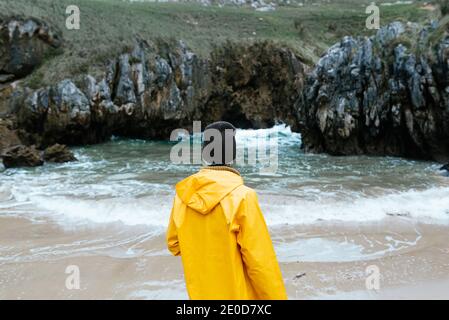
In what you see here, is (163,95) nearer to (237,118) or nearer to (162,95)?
(162,95)

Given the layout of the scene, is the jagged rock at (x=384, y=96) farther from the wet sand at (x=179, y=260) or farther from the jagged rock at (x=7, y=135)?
the jagged rock at (x=7, y=135)

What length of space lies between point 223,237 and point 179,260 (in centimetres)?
347

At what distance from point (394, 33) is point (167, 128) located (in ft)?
42.4

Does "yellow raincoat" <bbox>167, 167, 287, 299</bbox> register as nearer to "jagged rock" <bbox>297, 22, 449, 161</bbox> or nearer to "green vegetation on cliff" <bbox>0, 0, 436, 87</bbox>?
"jagged rock" <bbox>297, 22, 449, 161</bbox>

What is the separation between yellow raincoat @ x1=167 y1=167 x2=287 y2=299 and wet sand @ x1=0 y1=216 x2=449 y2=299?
7.33 ft

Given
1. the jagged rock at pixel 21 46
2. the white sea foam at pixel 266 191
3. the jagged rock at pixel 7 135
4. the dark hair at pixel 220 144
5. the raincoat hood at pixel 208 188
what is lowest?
the white sea foam at pixel 266 191

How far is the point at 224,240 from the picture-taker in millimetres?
2670

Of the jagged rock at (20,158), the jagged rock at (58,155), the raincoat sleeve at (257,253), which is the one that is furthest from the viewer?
the jagged rock at (58,155)

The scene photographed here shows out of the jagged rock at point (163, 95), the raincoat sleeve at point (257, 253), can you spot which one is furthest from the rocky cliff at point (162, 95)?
the raincoat sleeve at point (257, 253)

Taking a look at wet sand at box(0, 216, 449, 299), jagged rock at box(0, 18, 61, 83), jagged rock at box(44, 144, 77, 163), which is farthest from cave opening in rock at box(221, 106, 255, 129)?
wet sand at box(0, 216, 449, 299)

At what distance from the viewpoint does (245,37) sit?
30.9 meters

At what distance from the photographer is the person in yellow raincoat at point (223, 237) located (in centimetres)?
260

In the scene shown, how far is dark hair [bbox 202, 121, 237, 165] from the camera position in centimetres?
275
